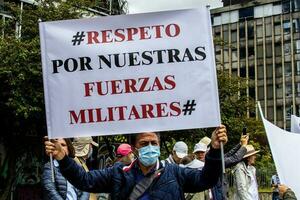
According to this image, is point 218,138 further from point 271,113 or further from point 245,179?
point 271,113

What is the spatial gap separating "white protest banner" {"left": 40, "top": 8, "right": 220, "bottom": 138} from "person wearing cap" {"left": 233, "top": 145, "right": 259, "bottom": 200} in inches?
171

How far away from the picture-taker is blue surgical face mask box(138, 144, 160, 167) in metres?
4.24

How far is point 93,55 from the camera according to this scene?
4.63m

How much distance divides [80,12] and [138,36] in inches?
Answer: 760

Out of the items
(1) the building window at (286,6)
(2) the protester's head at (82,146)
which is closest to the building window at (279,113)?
(1) the building window at (286,6)

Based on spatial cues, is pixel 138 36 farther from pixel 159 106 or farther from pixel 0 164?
pixel 0 164

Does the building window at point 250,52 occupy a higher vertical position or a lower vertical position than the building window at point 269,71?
higher

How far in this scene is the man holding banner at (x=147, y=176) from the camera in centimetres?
418

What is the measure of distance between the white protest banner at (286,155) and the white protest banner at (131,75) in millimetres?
1618

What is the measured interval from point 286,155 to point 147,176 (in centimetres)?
207

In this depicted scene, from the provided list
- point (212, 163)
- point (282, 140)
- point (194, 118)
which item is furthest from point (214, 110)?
point (282, 140)

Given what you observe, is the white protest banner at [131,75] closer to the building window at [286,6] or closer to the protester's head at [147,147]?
the protester's head at [147,147]

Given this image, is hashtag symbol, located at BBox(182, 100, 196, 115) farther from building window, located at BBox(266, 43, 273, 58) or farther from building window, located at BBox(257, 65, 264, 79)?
building window, located at BBox(257, 65, 264, 79)

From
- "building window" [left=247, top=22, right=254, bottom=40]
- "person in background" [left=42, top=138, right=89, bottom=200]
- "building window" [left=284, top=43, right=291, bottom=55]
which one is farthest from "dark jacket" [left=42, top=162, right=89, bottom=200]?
"building window" [left=247, top=22, right=254, bottom=40]
